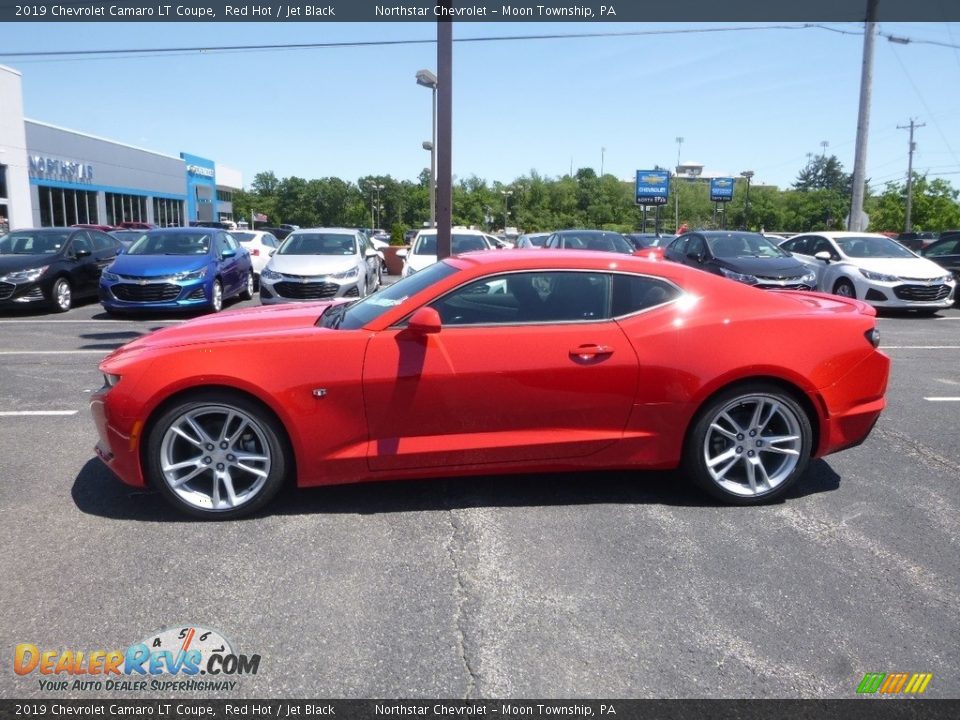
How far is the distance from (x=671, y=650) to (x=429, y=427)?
170cm

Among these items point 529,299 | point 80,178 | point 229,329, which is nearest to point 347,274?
point 229,329

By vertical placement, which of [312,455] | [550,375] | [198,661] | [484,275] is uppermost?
[484,275]

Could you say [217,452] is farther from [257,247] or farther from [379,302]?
[257,247]

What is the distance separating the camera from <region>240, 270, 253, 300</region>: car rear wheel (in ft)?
52.0

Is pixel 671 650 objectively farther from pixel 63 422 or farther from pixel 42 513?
pixel 63 422

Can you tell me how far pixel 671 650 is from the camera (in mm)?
2965

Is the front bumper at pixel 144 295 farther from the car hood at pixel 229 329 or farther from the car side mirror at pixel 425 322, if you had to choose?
the car side mirror at pixel 425 322

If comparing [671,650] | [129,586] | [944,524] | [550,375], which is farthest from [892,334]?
[129,586]

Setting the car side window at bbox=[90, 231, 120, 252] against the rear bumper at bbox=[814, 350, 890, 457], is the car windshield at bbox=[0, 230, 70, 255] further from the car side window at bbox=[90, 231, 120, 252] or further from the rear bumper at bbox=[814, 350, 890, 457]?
Answer: the rear bumper at bbox=[814, 350, 890, 457]

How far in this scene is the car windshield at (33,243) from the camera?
559 inches

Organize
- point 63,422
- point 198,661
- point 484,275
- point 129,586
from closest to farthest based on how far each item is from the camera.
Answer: point 198,661 < point 129,586 < point 484,275 < point 63,422

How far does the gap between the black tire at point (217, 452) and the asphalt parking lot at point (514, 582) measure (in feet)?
0.47

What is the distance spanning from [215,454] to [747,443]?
2930 millimetres

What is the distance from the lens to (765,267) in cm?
1367
